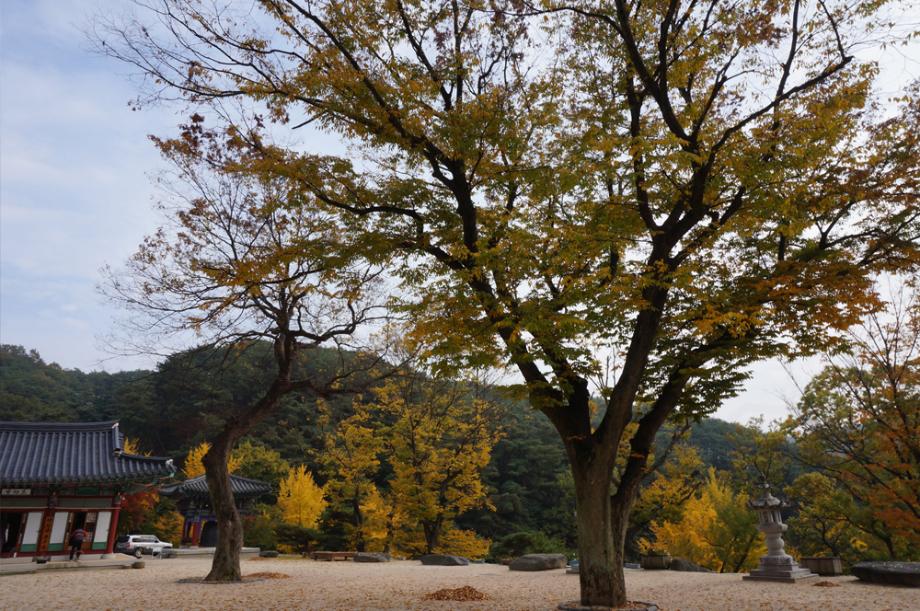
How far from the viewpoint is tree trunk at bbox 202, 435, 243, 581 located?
40.9ft

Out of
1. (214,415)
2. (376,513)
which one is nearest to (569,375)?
(376,513)

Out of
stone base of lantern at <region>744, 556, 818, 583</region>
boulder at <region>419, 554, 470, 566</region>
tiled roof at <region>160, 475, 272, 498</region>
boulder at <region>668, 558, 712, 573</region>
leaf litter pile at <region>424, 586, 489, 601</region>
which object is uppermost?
tiled roof at <region>160, 475, 272, 498</region>

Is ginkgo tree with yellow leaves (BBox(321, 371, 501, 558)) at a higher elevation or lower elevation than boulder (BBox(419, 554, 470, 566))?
higher

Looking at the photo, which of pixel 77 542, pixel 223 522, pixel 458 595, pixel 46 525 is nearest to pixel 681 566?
pixel 458 595

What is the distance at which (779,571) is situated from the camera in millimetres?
13180

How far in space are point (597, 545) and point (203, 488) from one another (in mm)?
22709

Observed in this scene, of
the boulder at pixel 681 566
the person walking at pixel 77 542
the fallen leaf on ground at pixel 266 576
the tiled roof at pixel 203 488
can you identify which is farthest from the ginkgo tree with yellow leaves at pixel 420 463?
the person walking at pixel 77 542

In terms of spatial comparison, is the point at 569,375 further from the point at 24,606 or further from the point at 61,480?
the point at 61,480

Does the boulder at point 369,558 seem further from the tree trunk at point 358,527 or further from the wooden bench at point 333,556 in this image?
the tree trunk at point 358,527

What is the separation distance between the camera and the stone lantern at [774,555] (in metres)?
13.2

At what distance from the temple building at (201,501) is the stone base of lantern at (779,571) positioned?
801 inches

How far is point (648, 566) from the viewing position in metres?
16.7

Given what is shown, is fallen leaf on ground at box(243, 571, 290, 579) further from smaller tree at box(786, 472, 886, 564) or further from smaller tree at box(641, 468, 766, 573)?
smaller tree at box(786, 472, 886, 564)

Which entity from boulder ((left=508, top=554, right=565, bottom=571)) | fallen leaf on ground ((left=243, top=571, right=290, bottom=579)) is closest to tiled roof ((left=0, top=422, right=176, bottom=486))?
fallen leaf on ground ((left=243, top=571, right=290, bottom=579))
